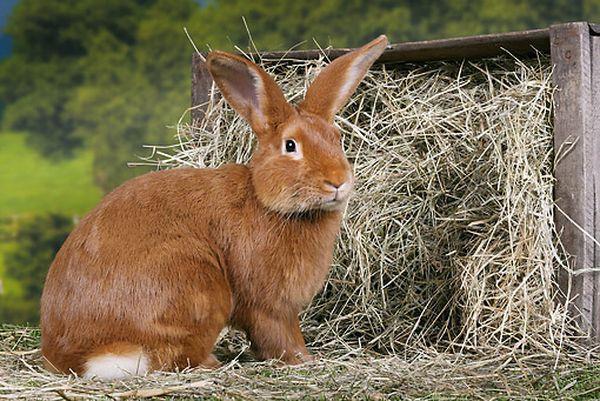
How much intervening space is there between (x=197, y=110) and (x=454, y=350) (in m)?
2.03

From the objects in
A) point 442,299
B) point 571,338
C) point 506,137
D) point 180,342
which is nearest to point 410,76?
point 506,137

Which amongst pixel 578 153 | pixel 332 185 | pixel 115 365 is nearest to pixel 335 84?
pixel 332 185

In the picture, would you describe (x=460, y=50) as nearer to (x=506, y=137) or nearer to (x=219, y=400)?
(x=506, y=137)

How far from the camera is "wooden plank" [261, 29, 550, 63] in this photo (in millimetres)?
4996

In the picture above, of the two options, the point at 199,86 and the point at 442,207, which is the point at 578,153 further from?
the point at 199,86

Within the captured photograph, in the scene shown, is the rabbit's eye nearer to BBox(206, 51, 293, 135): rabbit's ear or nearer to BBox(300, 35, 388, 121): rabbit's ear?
BBox(206, 51, 293, 135): rabbit's ear

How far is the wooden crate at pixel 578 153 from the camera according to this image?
15.9 ft

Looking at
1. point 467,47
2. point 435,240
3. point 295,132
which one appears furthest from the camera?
point 435,240

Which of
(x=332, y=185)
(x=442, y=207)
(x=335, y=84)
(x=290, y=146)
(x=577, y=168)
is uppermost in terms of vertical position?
(x=335, y=84)

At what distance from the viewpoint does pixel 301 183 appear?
437 cm

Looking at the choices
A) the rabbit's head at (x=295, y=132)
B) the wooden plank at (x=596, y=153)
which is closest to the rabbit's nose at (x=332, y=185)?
the rabbit's head at (x=295, y=132)

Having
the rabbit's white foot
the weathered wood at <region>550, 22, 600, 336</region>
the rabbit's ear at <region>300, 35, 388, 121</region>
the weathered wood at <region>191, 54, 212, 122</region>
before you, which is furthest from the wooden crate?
the rabbit's white foot

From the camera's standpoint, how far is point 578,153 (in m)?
4.87

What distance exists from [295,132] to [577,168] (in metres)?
1.39
